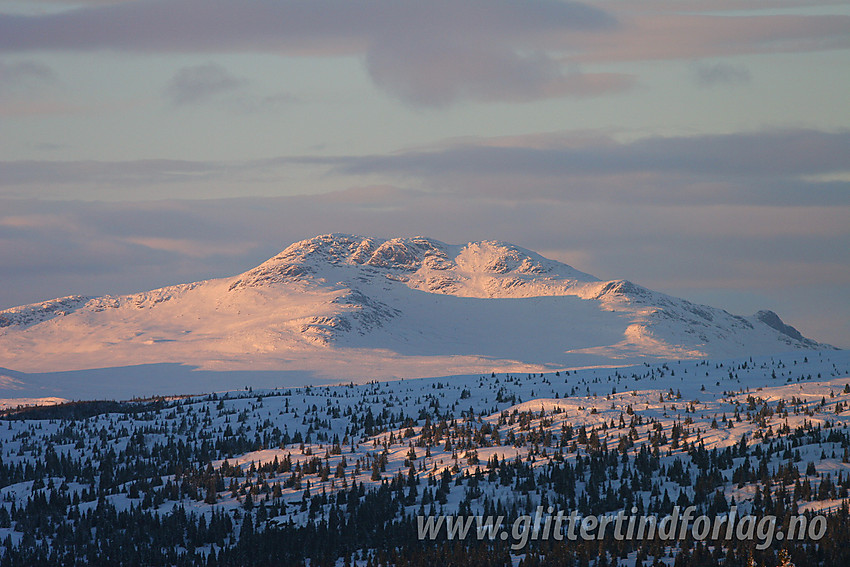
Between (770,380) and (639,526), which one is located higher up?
(770,380)

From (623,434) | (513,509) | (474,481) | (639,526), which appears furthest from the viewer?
→ (623,434)

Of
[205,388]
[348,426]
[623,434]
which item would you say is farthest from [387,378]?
[623,434]

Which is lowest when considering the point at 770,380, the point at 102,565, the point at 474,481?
the point at 102,565

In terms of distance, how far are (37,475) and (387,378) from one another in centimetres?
11089

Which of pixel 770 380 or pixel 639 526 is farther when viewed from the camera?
pixel 770 380

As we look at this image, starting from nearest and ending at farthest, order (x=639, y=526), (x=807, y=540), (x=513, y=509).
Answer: (x=807, y=540) < (x=639, y=526) < (x=513, y=509)

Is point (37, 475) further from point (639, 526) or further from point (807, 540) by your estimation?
point (807, 540)

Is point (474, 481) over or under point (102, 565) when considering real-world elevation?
over

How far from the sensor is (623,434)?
2940 inches

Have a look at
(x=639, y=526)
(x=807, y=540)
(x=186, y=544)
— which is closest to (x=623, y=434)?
(x=639, y=526)

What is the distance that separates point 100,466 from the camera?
88875 mm

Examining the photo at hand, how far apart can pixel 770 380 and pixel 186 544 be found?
44.1 metres

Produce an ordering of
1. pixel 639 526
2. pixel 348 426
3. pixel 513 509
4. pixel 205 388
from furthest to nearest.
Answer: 1. pixel 205 388
2. pixel 348 426
3. pixel 513 509
4. pixel 639 526

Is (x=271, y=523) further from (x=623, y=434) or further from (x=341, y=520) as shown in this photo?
(x=623, y=434)
